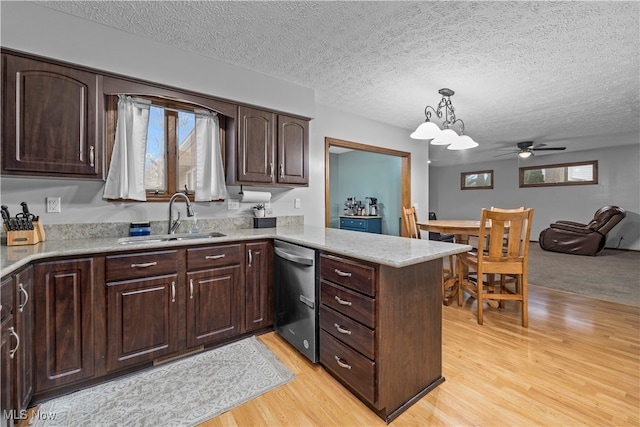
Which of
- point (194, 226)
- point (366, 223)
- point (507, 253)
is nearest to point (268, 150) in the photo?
point (194, 226)

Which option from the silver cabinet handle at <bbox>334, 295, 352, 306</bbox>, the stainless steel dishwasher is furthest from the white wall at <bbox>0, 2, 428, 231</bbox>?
the silver cabinet handle at <bbox>334, 295, 352, 306</bbox>

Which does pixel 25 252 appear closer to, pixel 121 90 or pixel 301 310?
pixel 121 90

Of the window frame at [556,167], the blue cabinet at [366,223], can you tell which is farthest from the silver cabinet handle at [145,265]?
the window frame at [556,167]

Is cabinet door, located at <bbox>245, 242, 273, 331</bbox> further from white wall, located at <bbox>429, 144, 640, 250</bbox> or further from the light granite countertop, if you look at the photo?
white wall, located at <bbox>429, 144, 640, 250</bbox>

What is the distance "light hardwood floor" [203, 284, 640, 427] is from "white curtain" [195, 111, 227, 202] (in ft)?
4.64

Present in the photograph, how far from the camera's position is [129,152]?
7.43 feet

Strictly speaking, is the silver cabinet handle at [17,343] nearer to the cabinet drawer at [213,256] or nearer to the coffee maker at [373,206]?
the cabinet drawer at [213,256]

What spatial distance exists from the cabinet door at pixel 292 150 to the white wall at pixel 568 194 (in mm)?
6814

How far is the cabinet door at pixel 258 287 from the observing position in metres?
2.40

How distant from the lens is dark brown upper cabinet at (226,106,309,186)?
2707 millimetres

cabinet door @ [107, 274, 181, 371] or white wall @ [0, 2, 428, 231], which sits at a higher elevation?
white wall @ [0, 2, 428, 231]

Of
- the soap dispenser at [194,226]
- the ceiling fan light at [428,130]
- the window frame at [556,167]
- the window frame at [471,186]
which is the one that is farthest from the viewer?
the window frame at [471,186]

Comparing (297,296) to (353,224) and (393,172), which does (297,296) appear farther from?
(393,172)

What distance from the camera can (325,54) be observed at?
248 cm
